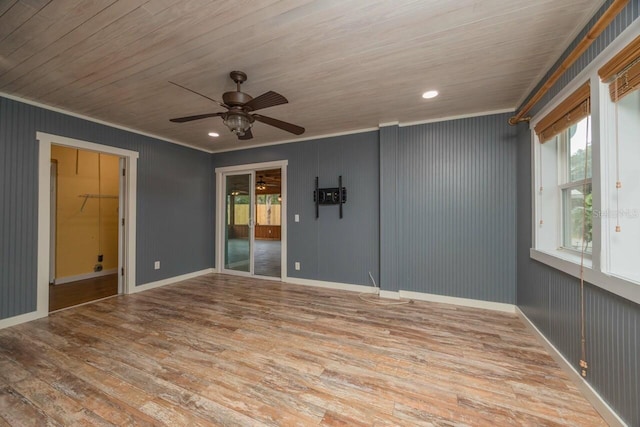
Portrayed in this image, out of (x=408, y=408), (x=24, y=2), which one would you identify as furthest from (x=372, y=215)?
(x=24, y=2)

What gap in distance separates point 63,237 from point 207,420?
5090 millimetres

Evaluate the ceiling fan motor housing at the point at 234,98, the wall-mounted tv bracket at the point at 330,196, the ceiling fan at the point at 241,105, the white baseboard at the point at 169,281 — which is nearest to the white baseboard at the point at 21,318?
the white baseboard at the point at 169,281

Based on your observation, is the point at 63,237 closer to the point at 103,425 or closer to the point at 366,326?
the point at 103,425

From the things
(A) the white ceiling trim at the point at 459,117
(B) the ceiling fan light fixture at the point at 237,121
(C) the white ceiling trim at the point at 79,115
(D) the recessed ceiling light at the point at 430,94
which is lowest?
(B) the ceiling fan light fixture at the point at 237,121

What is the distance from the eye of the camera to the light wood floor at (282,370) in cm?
153

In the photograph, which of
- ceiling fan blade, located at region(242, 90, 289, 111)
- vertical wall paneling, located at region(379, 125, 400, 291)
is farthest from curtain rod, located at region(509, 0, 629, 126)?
ceiling fan blade, located at region(242, 90, 289, 111)

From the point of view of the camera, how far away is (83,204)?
4785 mm

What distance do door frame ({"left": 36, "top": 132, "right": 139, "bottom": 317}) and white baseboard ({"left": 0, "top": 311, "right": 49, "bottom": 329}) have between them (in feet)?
0.04

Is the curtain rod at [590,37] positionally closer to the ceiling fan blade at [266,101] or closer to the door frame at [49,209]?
the ceiling fan blade at [266,101]

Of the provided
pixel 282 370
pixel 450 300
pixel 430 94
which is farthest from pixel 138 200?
pixel 450 300

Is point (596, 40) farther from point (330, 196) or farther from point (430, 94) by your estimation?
point (330, 196)

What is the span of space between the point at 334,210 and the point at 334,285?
50.1 inches

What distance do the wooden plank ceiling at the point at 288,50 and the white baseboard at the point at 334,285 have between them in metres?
2.68

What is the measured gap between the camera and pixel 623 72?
1.41m
